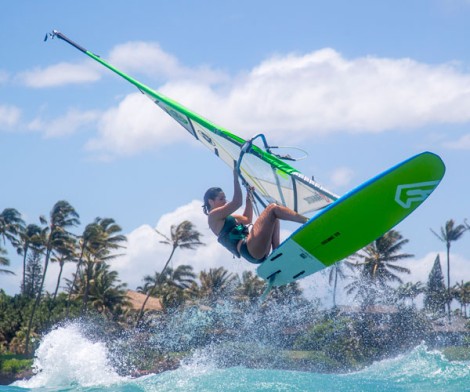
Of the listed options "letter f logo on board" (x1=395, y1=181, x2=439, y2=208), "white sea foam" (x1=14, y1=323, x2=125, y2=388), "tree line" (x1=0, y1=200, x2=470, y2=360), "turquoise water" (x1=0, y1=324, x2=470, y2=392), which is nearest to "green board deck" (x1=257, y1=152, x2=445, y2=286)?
"letter f logo on board" (x1=395, y1=181, x2=439, y2=208)

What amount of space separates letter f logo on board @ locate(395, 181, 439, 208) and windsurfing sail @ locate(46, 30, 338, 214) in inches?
25.9

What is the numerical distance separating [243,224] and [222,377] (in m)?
2.25

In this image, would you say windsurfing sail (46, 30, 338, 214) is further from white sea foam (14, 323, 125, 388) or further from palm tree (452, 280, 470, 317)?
palm tree (452, 280, 470, 317)

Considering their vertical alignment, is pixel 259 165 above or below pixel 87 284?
below

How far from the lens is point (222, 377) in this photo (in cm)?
903

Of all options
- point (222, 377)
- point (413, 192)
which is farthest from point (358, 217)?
point (222, 377)

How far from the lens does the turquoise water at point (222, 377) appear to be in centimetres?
880

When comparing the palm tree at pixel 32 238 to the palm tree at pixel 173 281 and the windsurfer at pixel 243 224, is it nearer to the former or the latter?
the palm tree at pixel 173 281

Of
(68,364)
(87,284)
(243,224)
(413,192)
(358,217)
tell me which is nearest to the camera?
(413,192)

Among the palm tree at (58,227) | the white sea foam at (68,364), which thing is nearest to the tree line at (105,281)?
the palm tree at (58,227)

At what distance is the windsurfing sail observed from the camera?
7.92 metres

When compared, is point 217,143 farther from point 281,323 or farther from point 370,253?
point 370,253

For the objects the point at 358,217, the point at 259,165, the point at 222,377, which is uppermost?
the point at 259,165

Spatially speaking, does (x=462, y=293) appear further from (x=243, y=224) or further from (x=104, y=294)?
(x=243, y=224)
